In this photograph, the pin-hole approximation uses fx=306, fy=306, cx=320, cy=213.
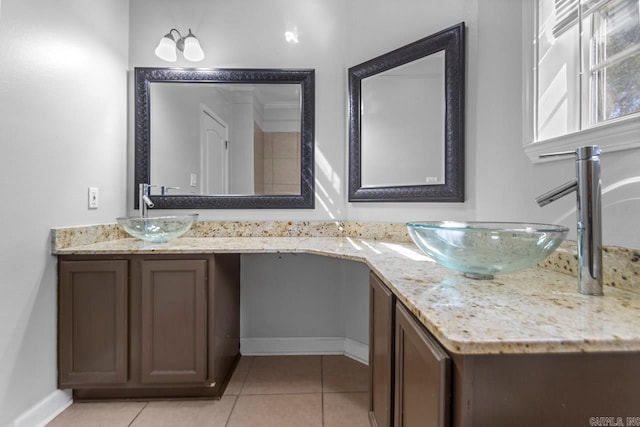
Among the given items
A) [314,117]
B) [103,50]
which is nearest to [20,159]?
[103,50]

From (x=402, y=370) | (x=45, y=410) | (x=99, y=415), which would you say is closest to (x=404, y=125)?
(x=402, y=370)

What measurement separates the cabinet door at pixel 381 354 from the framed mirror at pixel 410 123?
0.76 meters

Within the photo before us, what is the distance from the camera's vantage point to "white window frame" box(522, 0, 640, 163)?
90 cm

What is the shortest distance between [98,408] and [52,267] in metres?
0.76

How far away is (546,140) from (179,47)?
2.22 meters

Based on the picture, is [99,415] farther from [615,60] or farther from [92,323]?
[615,60]

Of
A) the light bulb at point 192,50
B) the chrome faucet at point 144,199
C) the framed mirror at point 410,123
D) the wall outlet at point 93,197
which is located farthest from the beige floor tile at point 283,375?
the light bulb at point 192,50

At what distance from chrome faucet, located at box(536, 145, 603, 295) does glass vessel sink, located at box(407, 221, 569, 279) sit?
0.20 feet

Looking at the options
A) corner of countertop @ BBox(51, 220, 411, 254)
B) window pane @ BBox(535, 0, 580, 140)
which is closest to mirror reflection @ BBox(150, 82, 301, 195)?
corner of countertop @ BBox(51, 220, 411, 254)

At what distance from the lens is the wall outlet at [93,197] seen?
1734 mm

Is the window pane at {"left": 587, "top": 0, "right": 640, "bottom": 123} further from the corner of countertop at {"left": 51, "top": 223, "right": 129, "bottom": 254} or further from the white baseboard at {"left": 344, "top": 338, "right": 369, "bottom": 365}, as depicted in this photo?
the corner of countertop at {"left": 51, "top": 223, "right": 129, "bottom": 254}

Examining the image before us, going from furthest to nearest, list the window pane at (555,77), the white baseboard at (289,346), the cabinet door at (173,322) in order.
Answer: the white baseboard at (289,346)
the cabinet door at (173,322)
the window pane at (555,77)

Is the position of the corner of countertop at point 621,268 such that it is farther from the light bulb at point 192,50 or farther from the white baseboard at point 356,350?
the light bulb at point 192,50

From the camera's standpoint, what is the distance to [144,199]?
1949 millimetres
